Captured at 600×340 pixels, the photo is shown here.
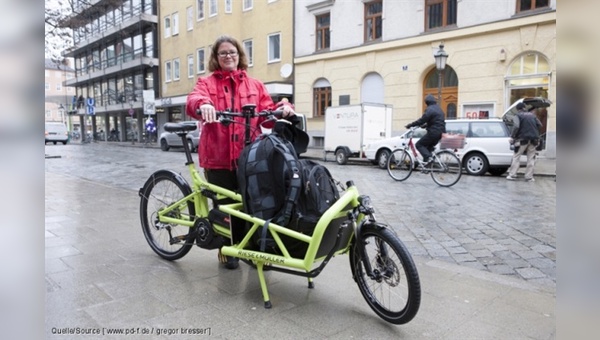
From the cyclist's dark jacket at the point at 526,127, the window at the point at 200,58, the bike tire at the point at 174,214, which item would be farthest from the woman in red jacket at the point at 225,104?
the window at the point at 200,58

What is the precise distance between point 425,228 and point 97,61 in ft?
161

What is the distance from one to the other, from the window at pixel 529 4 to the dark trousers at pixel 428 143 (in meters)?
9.38

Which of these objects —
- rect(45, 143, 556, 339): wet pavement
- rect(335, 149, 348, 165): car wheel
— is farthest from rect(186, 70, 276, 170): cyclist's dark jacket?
rect(335, 149, 348, 165): car wheel

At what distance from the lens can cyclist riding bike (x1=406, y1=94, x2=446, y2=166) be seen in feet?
32.7

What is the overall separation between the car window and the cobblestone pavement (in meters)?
2.01

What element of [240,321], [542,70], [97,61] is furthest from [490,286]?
[97,61]

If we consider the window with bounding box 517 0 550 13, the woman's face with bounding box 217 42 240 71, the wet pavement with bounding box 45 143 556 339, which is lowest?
the wet pavement with bounding box 45 143 556 339

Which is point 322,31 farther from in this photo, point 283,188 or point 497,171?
point 283,188

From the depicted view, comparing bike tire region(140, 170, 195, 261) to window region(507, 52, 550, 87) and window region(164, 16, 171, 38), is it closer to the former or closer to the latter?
window region(507, 52, 550, 87)

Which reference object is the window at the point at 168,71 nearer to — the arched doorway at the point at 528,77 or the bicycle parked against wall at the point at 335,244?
the arched doorway at the point at 528,77

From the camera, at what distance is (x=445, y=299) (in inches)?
123

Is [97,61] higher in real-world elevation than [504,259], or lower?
higher

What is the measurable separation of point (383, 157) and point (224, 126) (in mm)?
11116

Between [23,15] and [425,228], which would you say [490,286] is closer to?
[425,228]
